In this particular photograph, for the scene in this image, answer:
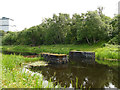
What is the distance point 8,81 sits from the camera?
6.07 meters

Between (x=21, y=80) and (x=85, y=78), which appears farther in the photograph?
(x=85, y=78)

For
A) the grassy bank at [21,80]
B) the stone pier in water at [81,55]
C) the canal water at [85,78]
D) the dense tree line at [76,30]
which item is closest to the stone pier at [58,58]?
the stone pier in water at [81,55]

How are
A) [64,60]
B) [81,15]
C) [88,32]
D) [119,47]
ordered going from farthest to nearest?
[81,15]
[88,32]
[119,47]
[64,60]

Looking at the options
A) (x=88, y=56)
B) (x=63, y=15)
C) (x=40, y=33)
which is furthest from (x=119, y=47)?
(x=40, y=33)

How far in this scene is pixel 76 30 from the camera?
1580 inches

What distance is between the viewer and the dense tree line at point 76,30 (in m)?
31.0

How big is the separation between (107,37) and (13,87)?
3202 cm

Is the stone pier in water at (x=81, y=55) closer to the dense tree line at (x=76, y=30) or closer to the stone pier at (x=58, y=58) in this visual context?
the stone pier at (x=58, y=58)

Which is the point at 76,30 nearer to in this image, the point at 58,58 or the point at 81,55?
the point at 81,55

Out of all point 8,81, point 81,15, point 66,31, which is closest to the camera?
point 8,81

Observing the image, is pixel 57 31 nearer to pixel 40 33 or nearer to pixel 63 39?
pixel 63 39

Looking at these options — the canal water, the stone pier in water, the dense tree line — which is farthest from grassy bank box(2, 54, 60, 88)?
the dense tree line

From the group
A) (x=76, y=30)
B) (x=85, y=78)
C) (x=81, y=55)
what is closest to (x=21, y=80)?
(x=85, y=78)

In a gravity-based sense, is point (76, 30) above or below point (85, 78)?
above
